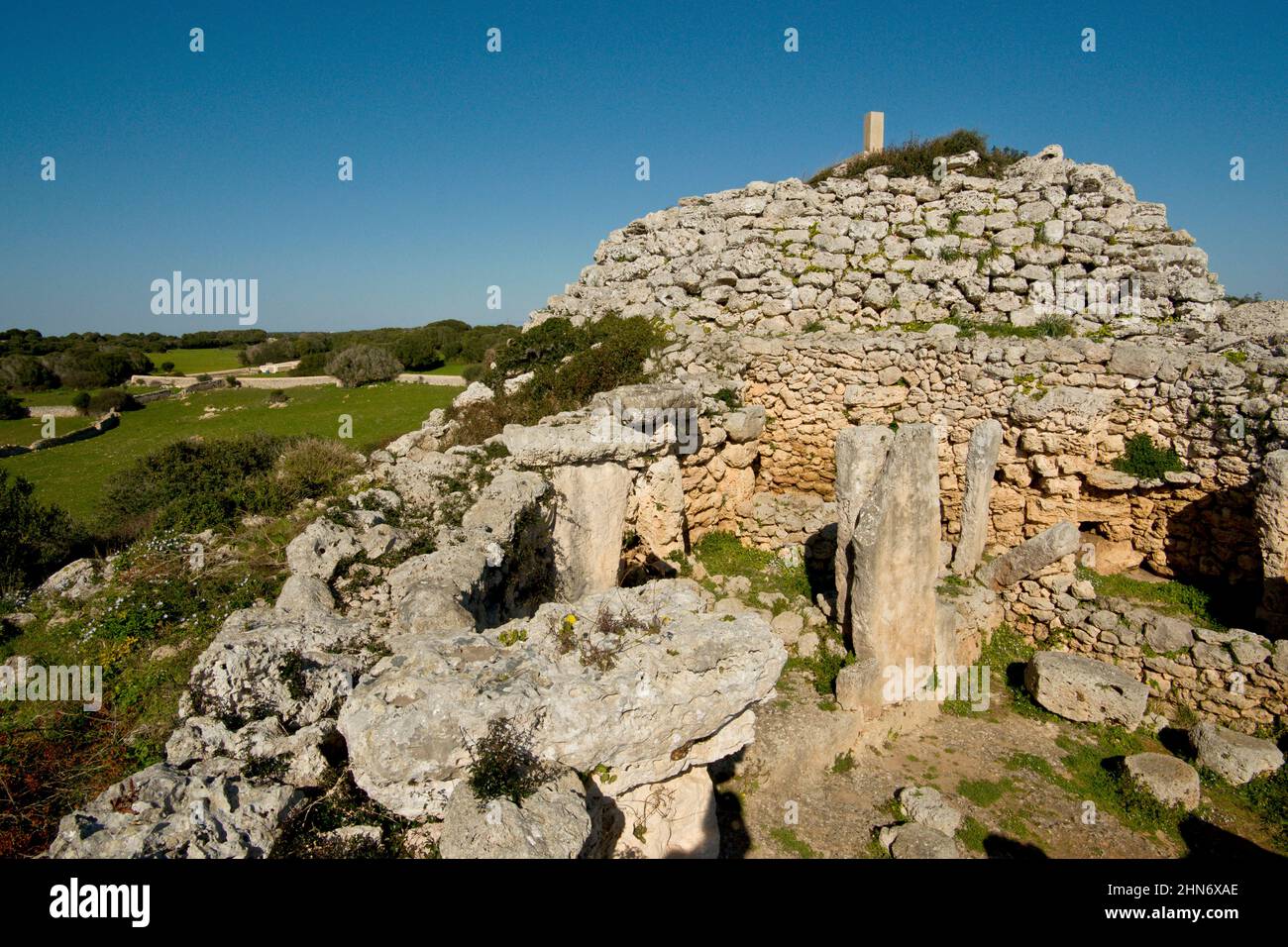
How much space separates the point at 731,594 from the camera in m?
9.38

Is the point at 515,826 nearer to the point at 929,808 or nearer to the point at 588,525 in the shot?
the point at 588,525

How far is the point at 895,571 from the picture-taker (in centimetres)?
774

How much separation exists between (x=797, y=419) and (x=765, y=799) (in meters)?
6.87

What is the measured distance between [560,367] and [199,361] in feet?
133

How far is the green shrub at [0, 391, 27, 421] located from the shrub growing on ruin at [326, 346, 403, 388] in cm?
1013

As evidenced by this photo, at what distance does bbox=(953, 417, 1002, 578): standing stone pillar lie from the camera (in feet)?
31.7

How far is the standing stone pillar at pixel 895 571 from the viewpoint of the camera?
7.59 meters

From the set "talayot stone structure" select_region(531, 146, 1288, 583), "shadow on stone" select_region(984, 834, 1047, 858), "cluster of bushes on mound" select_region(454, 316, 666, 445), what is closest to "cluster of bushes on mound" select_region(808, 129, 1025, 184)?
"talayot stone structure" select_region(531, 146, 1288, 583)

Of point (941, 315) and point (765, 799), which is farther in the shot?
point (941, 315)

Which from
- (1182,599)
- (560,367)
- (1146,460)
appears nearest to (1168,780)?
(1182,599)

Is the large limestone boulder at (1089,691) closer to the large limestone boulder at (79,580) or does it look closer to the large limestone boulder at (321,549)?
the large limestone boulder at (321,549)
